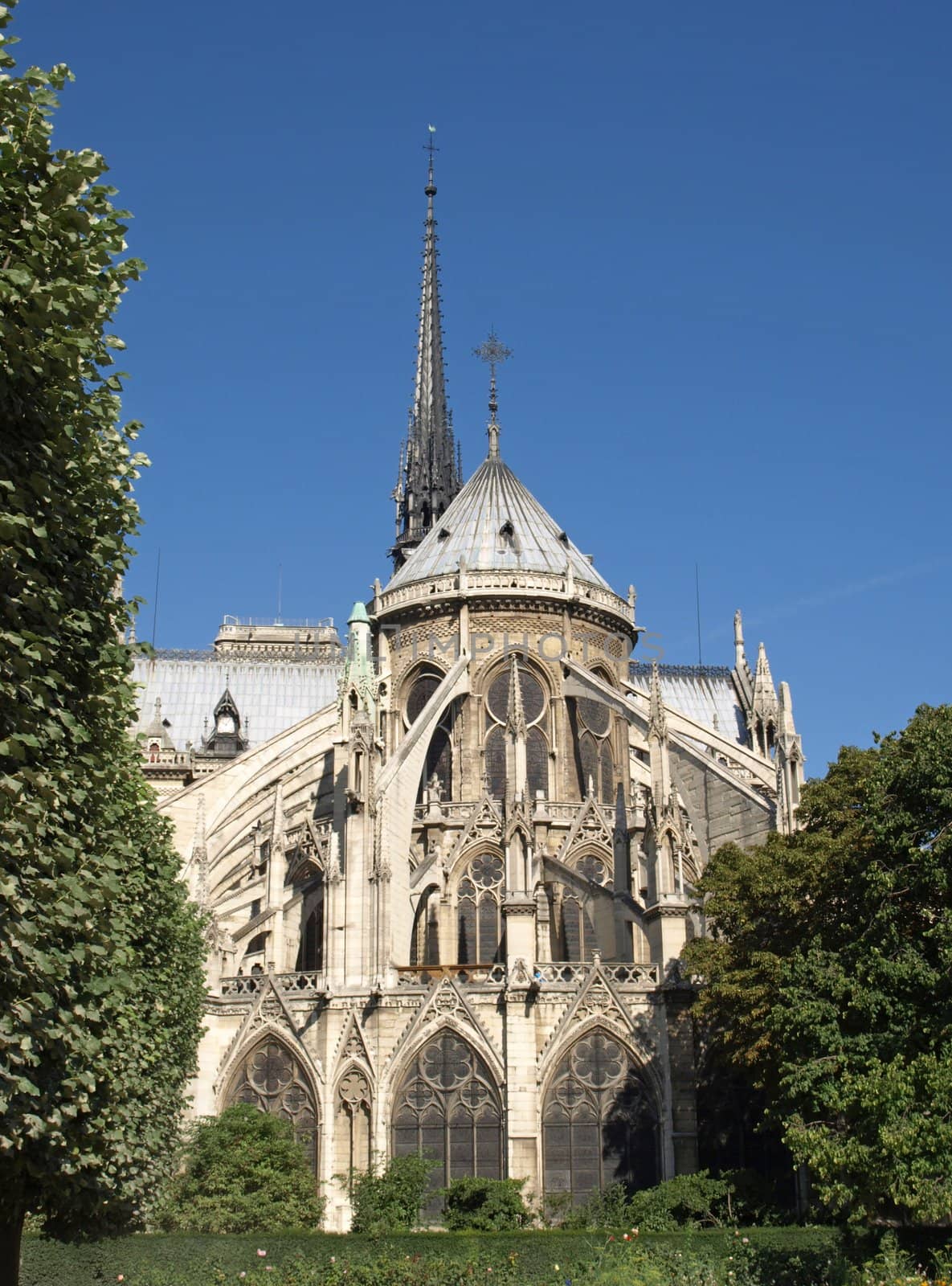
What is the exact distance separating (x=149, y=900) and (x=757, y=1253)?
1229 cm

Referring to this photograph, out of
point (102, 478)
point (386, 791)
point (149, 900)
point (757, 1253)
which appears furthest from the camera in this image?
point (386, 791)

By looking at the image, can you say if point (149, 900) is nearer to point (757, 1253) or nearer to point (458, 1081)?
point (757, 1253)

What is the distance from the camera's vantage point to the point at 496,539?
58562mm

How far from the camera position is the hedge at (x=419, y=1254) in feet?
92.0

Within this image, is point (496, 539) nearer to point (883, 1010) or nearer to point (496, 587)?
point (496, 587)

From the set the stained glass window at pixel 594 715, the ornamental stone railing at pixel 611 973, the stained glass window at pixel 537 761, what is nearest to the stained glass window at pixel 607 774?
the stained glass window at pixel 594 715

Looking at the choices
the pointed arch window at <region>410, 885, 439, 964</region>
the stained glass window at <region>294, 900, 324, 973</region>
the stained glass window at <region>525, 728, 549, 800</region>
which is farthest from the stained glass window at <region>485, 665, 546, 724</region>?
the stained glass window at <region>294, 900, 324, 973</region>

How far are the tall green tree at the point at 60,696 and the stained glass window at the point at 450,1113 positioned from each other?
64.6ft

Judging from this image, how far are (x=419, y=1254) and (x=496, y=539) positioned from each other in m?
31.6

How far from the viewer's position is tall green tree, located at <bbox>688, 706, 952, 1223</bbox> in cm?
2623

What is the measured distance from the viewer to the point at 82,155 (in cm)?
1641

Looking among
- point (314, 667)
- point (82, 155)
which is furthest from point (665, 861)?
point (314, 667)

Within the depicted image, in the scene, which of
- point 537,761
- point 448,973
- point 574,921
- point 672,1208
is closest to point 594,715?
point 537,761

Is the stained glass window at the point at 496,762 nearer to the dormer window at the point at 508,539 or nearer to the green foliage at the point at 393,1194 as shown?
the dormer window at the point at 508,539
